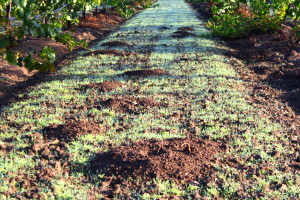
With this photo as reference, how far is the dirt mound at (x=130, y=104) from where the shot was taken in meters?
5.92

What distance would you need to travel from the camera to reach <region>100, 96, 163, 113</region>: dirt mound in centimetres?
592

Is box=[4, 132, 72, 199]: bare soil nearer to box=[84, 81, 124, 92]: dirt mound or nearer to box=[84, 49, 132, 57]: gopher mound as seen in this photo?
box=[84, 81, 124, 92]: dirt mound

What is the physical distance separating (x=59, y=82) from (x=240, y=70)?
14.6 ft

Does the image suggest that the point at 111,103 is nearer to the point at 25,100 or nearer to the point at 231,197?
the point at 25,100

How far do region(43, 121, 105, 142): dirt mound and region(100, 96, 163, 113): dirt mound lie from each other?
780mm

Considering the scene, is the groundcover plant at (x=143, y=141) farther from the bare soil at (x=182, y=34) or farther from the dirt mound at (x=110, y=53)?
the bare soil at (x=182, y=34)

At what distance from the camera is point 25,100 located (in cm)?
643

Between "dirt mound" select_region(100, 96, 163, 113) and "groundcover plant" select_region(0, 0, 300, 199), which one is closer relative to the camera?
"groundcover plant" select_region(0, 0, 300, 199)

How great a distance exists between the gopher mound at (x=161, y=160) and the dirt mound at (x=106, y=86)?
2.49m

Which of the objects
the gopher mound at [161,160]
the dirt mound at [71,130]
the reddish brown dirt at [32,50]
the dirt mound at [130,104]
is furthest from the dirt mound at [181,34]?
the gopher mound at [161,160]

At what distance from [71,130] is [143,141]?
3.55 ft

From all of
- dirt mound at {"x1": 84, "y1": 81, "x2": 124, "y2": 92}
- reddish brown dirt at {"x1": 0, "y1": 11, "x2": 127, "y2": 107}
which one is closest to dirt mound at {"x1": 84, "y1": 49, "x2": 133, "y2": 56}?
reddish brown dirt at {"x1": 0, "y1": 11, "x2": 127, "y2": 107}

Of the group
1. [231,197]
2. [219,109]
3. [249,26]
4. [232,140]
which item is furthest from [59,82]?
[249,26]

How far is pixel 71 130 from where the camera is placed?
4977 millimetres
